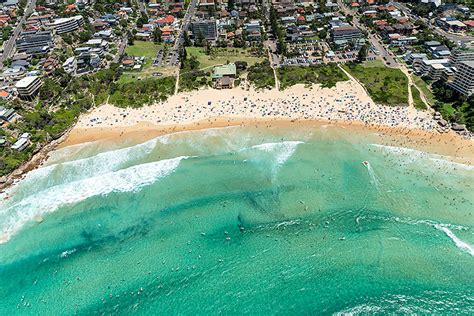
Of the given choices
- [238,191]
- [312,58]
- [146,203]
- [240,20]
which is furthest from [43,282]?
[240,20]

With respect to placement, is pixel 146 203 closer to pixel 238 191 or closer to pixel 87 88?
pixel 238 191

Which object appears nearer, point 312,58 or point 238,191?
point 238,191

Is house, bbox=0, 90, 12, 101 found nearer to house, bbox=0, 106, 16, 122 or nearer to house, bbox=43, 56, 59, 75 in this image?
house, bbox=0, 106, 16, 122

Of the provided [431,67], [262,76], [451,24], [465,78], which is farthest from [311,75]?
[451,24]

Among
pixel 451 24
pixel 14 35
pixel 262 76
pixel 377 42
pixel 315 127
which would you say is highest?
pixel 14 35

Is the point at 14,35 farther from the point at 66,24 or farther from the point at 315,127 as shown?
the point at 315,127

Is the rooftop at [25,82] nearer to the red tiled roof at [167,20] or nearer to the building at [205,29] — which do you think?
the building at [205,29]
